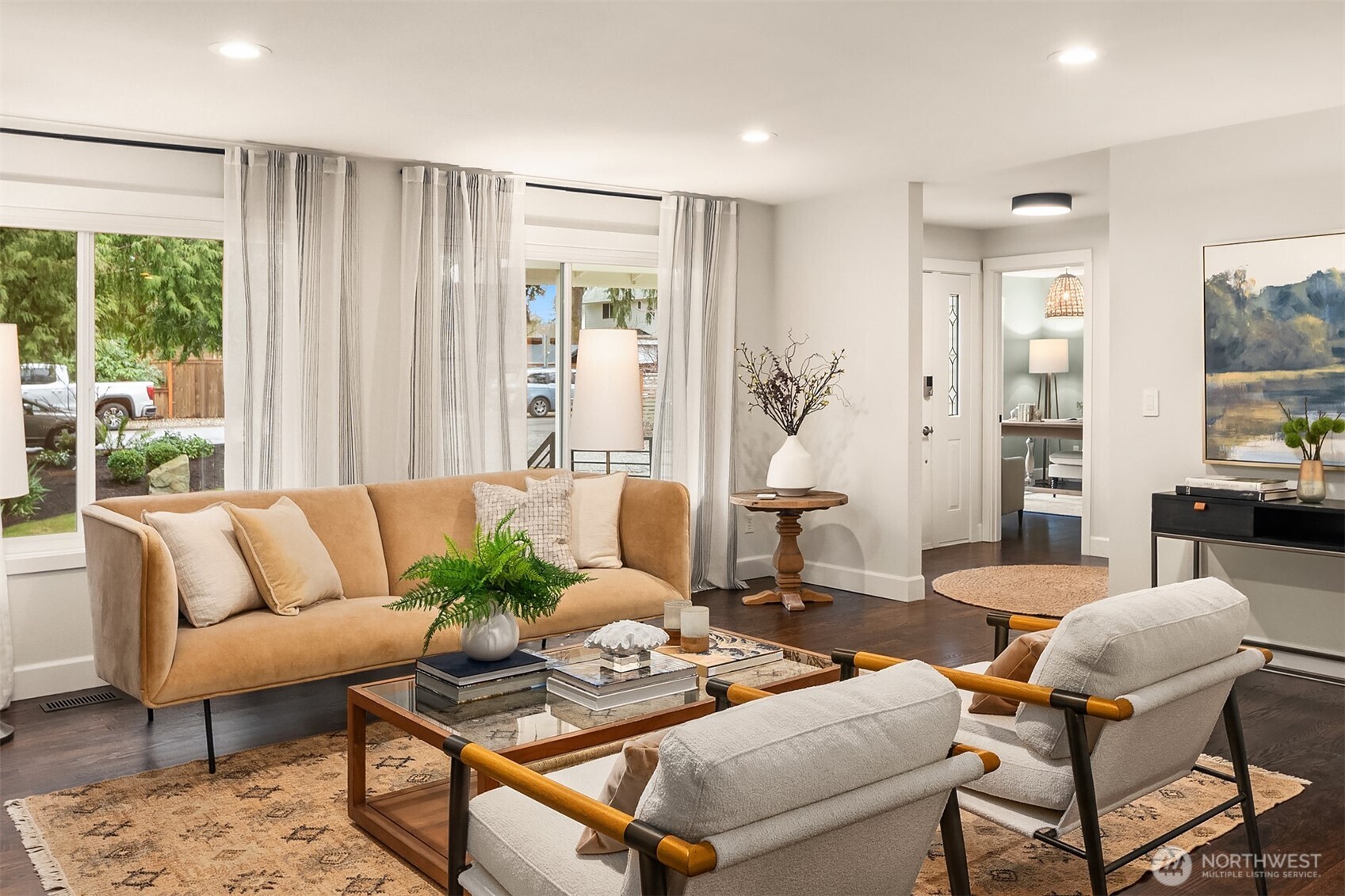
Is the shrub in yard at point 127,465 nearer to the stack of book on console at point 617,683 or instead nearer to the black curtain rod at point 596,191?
the black curtain rod at point 596,191

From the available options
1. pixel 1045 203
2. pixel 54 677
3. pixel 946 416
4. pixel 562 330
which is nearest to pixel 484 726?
pixel 54 677

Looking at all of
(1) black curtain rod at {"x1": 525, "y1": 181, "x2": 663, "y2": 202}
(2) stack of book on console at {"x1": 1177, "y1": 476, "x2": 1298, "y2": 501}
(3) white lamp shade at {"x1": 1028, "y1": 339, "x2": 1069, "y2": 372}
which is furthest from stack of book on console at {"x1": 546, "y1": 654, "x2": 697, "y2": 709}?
(3) white lamp shade at {"x1": 1028, "y1": 339, "x2": 1069, "y2": 372}

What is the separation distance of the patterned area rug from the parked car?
280 cm

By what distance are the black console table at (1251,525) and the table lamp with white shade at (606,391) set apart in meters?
2.43

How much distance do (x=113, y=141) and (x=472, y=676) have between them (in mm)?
3180

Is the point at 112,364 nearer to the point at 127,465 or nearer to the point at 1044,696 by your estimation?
the point at 127,465

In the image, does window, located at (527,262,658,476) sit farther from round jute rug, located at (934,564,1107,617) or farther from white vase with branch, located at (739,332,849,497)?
round jute rug, located at (934,564,1107,617)

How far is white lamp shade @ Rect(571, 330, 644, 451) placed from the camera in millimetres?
4938

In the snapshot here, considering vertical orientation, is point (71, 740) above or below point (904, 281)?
below

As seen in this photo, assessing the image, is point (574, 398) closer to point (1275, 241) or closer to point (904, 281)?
point (904, 281)

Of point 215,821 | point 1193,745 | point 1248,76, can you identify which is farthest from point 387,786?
point 1248,76

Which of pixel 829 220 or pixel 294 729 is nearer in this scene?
pixel 294 729

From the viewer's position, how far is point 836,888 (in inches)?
65.5

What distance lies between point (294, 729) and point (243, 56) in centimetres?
240
